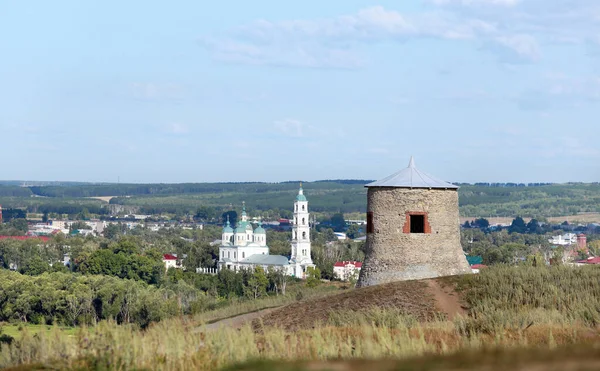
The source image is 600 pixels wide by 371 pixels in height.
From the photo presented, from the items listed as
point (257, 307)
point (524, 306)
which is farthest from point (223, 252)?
point (524, 306)

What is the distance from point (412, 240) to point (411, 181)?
4.81ft

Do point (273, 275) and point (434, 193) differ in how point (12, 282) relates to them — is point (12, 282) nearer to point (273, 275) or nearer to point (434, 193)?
point (273, 275)

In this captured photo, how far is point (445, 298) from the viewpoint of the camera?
21.8 meters

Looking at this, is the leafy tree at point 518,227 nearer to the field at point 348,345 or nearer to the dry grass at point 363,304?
the dry grass at point 363,304

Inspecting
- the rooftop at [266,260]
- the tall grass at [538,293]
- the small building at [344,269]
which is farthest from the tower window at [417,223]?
the rooftop at [266,260]

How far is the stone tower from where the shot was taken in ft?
83.3

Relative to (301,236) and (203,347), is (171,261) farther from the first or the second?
(203,347)

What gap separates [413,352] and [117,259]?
73.0 m

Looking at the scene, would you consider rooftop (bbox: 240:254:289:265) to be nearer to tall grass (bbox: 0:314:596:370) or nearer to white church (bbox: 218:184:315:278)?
white church (bbox: 218:184:315:278)

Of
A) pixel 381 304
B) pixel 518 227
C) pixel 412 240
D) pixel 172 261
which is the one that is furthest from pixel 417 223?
pixel 518 227

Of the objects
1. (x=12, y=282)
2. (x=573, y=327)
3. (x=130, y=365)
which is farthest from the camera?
(x=12, y=282)

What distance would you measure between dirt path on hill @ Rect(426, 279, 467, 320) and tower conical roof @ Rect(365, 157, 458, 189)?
329 centimetres

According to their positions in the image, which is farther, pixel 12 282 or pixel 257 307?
pixel 12 282

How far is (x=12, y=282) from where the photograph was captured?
57.1m
